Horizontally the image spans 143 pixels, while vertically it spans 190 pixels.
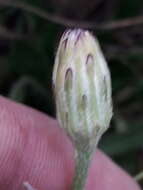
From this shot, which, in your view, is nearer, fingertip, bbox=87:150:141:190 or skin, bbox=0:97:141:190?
skin, bbox=0:97:141:190

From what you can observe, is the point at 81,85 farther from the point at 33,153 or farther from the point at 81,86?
the point at 33,153

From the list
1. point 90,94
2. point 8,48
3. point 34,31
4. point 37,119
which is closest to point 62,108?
point 90,94

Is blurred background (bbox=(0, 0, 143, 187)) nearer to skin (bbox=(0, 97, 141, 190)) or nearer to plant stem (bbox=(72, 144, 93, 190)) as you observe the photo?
skin (bbox=(0, 97, 141, 190))

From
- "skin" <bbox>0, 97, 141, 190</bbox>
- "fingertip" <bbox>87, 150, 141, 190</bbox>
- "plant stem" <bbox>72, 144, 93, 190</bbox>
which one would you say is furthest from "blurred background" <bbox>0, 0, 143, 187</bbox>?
"plant stem" <bbox>72, 144, 93, 190</bbox>

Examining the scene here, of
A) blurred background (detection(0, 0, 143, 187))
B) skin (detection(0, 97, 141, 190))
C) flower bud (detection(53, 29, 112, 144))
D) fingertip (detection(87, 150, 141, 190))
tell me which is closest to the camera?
flower bud (detection(53, 29, 112, 144))

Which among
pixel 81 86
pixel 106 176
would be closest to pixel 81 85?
pixel 81 86

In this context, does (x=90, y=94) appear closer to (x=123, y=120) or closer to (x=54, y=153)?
(x=54, y=153)
